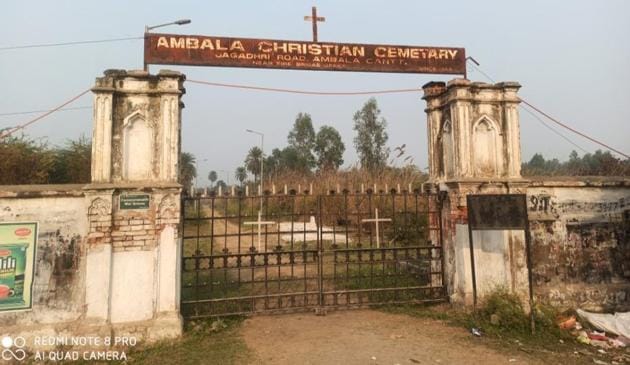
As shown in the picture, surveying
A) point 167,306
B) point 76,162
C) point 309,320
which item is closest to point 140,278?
point 167,306

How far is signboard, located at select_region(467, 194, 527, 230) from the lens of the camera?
563 centimetres

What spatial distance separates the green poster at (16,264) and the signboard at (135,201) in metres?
1.24

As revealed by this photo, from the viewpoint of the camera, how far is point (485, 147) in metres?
6.60

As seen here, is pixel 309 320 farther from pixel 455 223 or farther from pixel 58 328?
pixel 58 328

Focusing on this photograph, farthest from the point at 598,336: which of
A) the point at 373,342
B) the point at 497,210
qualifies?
the point at 373,342

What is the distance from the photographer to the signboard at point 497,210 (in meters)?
5.63

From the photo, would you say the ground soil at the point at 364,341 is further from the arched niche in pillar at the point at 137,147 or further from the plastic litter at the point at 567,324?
the arched niche in pillar at the point at 137,147

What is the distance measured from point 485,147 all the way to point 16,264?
24.8 ft

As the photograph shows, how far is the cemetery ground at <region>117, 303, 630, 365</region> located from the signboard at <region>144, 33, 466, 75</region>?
14.2 feet

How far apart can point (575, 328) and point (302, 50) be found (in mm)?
6399

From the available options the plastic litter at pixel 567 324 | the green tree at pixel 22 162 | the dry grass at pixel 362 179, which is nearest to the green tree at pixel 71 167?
the green tree at pixel 22 162

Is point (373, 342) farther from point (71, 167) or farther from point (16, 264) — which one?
point (71, 167)

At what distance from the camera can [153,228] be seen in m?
5.40

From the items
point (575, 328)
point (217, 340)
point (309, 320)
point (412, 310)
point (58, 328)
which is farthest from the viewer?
point (412, 310)
